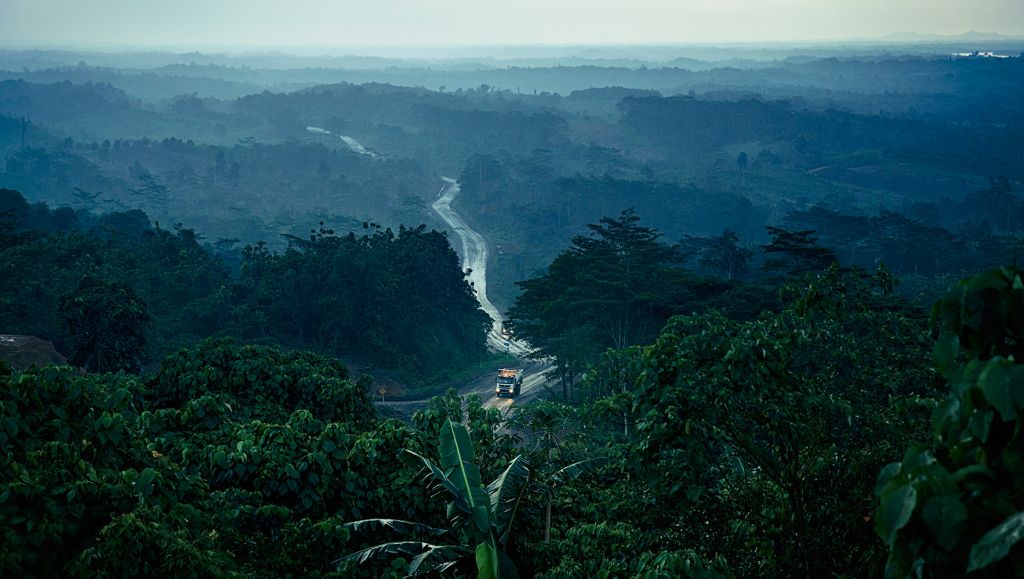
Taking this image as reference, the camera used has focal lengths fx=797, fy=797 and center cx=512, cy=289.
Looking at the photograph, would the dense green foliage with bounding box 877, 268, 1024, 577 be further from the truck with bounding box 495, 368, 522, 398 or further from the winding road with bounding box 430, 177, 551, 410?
the truck with bounding box 495, 368, 522, 398

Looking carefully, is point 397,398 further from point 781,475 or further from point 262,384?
point 781,475

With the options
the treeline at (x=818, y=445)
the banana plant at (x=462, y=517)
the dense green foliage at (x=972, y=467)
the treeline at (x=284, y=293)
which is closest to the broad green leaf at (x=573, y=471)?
the treeline at (x=818, y=445)

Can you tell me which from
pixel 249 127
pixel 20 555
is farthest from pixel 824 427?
pixel 249 127

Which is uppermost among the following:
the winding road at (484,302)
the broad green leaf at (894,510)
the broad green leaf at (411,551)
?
the broad green leaf at (894,510)

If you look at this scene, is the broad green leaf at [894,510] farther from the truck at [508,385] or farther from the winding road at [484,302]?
the truck at [508,385]

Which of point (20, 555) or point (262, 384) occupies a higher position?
point (20, 555)
